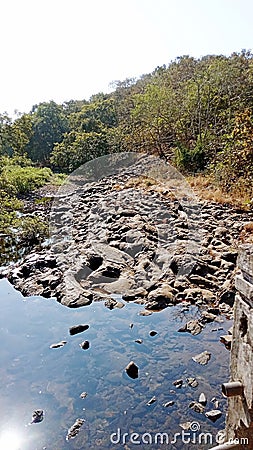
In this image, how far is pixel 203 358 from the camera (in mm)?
4062

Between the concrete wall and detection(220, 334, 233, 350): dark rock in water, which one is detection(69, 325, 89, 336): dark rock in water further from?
the concrete wall

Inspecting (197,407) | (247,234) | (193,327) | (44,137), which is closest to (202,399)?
(197,407)

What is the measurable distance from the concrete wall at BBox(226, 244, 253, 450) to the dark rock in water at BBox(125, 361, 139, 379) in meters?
2.15

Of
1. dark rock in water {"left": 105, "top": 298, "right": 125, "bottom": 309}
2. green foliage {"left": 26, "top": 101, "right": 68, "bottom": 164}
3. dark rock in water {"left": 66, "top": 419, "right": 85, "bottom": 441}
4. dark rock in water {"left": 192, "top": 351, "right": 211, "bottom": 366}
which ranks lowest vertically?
dark rock in water {"left": 192, "top": 351, "right": 211, "bottom": 366}

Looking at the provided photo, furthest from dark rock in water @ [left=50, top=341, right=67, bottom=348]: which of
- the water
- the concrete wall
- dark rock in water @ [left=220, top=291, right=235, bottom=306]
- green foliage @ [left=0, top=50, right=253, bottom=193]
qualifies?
green foliage @ [left=0, top=50, right=253, bottom=193]

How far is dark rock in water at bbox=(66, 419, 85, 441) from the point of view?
3150 mm

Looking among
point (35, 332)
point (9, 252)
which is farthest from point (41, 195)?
point (35, 332)

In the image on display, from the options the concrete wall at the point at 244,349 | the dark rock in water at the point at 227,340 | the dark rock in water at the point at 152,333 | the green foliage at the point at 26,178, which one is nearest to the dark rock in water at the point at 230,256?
the dark rock in water at the point at 227,340

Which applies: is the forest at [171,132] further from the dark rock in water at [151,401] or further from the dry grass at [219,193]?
the dark rock in water at [151,401]

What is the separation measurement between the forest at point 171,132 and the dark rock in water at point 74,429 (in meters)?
5.86

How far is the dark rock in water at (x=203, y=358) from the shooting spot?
400 centimetres

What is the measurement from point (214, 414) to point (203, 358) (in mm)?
858

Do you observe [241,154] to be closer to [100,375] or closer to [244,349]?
[100,375]

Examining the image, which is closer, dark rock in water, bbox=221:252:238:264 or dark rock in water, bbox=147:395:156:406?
dark rock in water, bbox=147:395:156:406
